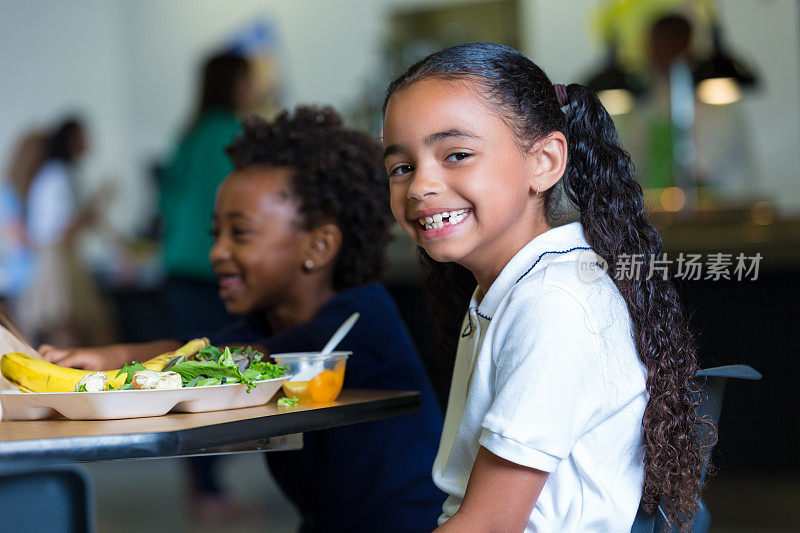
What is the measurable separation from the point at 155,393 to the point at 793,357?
8.84ft

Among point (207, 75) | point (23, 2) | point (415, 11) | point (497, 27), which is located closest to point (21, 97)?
point (23, 2)

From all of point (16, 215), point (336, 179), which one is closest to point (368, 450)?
point (336, 179)

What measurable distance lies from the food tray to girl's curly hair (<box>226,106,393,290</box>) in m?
0.64

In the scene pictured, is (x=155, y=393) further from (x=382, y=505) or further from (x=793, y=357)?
(x=793, y=357)

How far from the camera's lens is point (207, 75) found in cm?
339

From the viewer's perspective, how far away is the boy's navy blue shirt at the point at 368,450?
150 centimetres

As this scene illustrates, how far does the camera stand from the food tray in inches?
40.8

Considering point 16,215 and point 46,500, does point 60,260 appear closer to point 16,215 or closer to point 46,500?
point 16,215

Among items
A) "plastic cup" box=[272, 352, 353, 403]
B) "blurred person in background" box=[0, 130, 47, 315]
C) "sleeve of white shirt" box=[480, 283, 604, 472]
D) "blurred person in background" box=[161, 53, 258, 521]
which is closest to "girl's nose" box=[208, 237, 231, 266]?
"plastic cup" box=[272, 352, 353, 403]

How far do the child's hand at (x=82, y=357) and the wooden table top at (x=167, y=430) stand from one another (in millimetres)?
325

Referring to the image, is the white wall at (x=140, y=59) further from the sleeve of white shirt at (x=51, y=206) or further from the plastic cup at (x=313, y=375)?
the plastic cup at (x=313, y=375)

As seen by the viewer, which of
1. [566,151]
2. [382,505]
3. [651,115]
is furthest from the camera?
[651,115]

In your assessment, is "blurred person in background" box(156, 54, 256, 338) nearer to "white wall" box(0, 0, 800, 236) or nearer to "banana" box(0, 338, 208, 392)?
"banana" box(0, 338, 208, 392)

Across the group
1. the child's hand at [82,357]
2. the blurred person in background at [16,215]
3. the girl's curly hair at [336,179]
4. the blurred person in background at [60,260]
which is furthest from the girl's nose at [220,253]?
the blurred person in background at [16,215]
